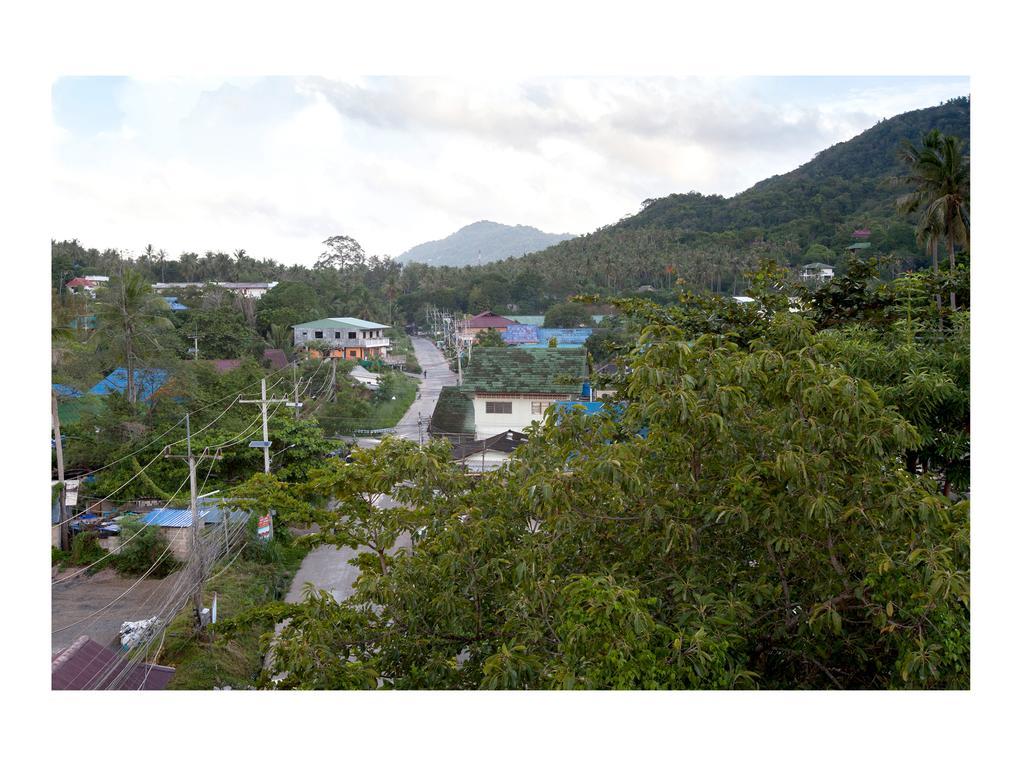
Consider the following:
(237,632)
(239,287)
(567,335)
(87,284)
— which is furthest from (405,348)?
(237,632)

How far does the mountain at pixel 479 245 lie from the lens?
9.59 metres

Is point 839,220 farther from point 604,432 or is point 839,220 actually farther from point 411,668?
point 411,668

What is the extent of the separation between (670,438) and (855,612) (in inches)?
31.3

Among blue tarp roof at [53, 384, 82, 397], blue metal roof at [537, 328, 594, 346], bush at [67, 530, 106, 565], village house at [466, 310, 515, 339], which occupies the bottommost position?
bush at [67, 530, 106, 565]

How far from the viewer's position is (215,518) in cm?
707

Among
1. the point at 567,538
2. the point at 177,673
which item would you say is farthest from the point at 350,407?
the point at 567,538

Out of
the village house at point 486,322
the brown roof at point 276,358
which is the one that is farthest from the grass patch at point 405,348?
the village house at point 486,322

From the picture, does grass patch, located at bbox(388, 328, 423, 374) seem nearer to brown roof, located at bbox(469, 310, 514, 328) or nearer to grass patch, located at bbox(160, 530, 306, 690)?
brown roof, located at bbox(469, 310, 514, 328)

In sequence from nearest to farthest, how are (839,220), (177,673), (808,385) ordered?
(808,385) < (177,673) < (839,220)

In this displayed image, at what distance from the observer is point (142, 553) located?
7.03 meters

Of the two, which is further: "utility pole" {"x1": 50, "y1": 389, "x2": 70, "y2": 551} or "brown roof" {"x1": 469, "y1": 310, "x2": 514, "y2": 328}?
"brown roof" {"x1": 469, "y1": 310, "x2": 514, "y2": 328}

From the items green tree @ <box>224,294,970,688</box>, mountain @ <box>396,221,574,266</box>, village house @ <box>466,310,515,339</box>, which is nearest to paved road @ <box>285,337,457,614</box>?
mountain @ <box>396,221,574,266</box>

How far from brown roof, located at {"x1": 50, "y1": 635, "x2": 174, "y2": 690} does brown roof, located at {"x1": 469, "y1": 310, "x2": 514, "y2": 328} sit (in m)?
9.24

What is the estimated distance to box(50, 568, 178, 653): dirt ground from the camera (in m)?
5.84
